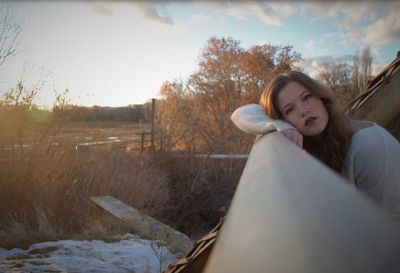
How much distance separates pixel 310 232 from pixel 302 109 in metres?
2.22

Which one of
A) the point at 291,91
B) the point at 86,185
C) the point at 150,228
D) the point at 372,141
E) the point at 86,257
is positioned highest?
the point at 291,91

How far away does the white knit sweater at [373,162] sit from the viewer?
6.22ft

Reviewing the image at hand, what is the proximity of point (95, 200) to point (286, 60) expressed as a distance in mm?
28073

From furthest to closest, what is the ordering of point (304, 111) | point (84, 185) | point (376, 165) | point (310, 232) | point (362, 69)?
point (362, 69) → point (84, 185) → point (304, 111) → point (376, 165) → point (310, 232)

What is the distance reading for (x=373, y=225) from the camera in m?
0.34

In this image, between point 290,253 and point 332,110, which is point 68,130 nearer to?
point 332,110

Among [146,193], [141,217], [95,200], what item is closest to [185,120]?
[146,193]

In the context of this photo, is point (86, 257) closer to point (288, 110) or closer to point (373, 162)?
point (288, 110)

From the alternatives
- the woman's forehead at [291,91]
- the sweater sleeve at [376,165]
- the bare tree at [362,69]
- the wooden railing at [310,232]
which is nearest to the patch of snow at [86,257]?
the woman's forehead at [291,91]

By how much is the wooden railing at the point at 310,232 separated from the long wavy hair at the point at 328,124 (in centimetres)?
194

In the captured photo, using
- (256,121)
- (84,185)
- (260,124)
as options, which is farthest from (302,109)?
(84,185)

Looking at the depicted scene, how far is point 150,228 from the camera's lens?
5.52m

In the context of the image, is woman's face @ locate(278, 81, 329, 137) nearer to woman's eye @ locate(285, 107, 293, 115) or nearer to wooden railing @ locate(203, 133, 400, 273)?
woman's eye @ locate(285, 107, 293, 115)

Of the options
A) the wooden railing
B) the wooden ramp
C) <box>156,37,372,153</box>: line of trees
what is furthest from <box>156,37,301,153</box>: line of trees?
the wooden railing
